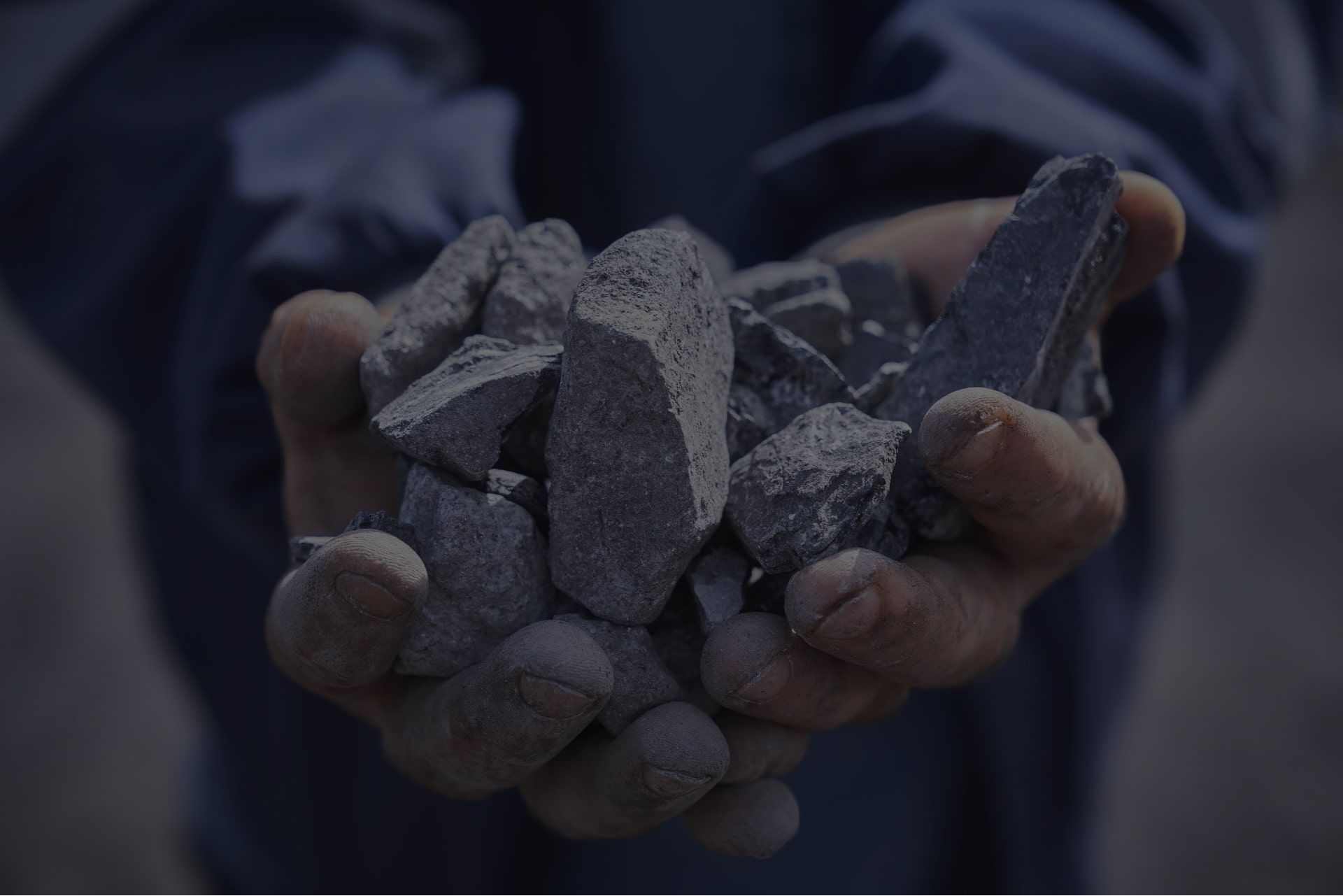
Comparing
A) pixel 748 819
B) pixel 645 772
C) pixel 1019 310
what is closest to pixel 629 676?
pixel 645 772

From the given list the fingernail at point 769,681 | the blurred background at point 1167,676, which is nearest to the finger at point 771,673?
the fingernail at point 769,681

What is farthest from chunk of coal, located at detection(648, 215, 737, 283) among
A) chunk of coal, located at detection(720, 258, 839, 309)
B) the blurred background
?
the blurred background

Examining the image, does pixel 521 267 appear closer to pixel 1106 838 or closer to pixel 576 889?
pixel 576 889

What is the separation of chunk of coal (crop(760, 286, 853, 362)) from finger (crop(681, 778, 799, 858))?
607mm

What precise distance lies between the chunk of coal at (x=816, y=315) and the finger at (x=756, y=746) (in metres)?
0.54

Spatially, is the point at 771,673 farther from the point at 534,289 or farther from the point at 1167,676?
the point at 1167,676

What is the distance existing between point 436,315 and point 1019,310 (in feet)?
2.50

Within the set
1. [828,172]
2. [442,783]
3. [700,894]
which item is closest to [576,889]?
[700,894]

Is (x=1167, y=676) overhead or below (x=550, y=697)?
below

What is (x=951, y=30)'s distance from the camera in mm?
1916

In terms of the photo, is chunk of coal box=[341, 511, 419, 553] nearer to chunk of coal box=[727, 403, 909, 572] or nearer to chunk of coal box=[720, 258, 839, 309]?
chunk of coal box=[727, 403, 909, 572]

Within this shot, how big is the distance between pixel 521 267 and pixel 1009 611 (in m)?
0.80

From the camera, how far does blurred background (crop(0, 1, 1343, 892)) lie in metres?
3.05

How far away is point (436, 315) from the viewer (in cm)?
131
